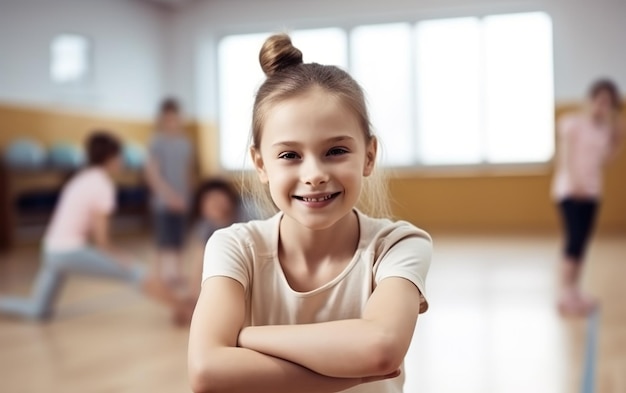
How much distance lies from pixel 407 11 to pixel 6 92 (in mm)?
4666

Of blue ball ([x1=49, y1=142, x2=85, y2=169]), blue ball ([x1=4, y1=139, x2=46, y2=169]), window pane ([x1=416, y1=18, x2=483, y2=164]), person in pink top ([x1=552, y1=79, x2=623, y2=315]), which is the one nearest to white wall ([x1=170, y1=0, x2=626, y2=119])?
window pane ([x1=416, y1=18, x2=483, y2=164])

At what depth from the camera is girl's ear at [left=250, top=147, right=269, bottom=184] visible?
1.08m

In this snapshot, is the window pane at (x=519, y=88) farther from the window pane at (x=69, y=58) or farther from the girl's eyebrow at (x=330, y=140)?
the girl's eyebrow at (x=330, y=140)

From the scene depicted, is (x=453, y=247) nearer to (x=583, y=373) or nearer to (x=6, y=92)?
(x=583, y=373)

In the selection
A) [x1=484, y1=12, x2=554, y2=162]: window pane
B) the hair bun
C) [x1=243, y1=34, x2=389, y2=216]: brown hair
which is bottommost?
[x1=243, y1=34, x2=389, y2=216]: brown hair

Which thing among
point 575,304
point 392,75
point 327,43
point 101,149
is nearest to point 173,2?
point 327,43

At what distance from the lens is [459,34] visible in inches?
332

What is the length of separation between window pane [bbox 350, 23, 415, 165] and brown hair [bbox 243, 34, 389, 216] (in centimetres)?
761

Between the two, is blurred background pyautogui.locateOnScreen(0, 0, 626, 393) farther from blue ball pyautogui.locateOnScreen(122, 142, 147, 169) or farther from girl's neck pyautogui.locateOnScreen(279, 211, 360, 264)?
girl's neck pyautogui.locateOnScreen(279, 211, 360, 264)

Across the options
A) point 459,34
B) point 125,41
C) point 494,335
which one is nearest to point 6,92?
point 125,41

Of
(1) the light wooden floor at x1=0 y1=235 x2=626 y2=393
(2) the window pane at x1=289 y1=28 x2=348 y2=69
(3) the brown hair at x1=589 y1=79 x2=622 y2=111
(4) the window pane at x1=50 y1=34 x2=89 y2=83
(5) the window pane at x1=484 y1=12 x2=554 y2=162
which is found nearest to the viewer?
(1) the light wooden floor at x1=0 y1=235 x2=626 y2=393

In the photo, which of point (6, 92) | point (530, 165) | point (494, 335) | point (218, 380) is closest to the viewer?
point (218, 380)

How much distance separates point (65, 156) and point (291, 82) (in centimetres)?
649

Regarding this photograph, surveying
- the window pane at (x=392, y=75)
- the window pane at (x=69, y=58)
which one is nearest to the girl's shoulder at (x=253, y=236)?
the window pane at (x=69, y=58)
